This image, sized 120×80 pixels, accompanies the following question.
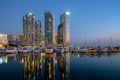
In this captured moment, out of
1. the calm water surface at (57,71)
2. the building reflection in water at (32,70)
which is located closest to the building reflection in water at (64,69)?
the calm water surface at (57,71)

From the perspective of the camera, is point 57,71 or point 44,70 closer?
point 57,71

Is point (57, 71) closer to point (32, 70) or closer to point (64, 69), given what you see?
point (64, 69)

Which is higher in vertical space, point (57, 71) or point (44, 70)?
point (44, 70)

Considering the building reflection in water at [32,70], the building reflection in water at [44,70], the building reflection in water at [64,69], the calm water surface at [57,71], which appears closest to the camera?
the building reflection in water at [32,70]

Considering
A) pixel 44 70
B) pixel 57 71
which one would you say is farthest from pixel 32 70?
pixel 57 71

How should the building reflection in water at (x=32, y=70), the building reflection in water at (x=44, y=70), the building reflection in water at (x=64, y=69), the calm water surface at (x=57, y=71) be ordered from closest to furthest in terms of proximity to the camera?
the building reflection in water at (x=32, y=70) → the building reflection in water at (x=44, y=70) → the calm water surface at (x=57, y=71) → the building reflection in water at (x=64, y=69)

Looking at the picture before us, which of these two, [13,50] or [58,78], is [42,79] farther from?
[13,50]

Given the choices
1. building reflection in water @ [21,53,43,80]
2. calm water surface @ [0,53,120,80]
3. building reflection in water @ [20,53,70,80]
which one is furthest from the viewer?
calm water surface @ [0,53,120,80]

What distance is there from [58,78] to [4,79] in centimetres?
736

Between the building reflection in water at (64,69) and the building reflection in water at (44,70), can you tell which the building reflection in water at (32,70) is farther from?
the building reflection in water at (64,69)

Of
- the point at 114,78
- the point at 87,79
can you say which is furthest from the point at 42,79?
the point at 114,78

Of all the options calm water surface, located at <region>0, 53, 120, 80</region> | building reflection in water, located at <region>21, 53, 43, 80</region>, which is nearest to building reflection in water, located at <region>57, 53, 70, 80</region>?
calm water surface, located at <region>0, 53, 120, 80</region>

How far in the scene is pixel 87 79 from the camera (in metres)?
31.0

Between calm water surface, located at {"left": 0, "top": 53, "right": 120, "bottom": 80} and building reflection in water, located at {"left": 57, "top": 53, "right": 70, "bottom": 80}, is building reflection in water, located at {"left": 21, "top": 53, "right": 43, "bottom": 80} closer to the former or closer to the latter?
calm water surface, located at {"left": 0, "top": 53, "right": 120, "bottom": 80}
